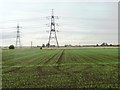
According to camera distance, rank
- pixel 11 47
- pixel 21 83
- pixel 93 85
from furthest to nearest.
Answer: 1. pixel 11 47
2. pixel 21 83
3. pixel 93 85

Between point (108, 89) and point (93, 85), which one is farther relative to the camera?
point (93, 85)

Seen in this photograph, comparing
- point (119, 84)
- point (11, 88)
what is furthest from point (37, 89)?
Answer: point (119, 84)

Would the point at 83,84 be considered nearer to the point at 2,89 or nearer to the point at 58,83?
the point at 58,83

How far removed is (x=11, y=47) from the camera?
275 ft

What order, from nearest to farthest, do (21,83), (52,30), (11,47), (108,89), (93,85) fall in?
(108,89), (93,85), (21,83), (52,30), (11,47)

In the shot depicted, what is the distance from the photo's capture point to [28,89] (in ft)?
36.4

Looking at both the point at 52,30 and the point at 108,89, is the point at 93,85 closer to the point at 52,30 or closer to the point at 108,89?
the point at 108,89

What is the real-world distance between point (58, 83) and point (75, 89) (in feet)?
5.16

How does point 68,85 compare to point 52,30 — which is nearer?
point 68,85

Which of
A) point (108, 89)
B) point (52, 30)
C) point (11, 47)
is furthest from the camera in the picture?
point (11, 47)

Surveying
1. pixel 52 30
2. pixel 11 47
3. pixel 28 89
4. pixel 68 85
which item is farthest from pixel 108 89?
pixel 11 47

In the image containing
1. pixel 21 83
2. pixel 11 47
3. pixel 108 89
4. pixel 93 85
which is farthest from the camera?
pixel 11 47

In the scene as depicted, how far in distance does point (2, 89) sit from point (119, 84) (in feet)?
17.9

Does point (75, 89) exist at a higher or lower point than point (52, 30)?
lower
